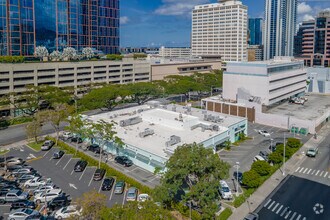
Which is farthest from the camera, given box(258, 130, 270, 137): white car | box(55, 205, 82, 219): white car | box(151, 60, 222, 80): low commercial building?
box(151, 60, 222, 80): low commercial building

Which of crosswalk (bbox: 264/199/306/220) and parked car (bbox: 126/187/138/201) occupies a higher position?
parked car (bbox: 126/187/138/201)

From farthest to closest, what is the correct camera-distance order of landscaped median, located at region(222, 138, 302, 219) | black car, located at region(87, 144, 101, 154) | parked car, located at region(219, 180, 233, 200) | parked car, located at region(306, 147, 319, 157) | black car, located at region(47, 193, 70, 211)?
1. black car, located at region(87, 144, 101, 154)
2. parked car, located at region(306, 147, 319, 157)
3. landscaped median, located at region(222, 138, 302, 219)
4. parked car, located at region(219, 180, 233, 200)
5. black car, located at region(47, 193, 70, 211)

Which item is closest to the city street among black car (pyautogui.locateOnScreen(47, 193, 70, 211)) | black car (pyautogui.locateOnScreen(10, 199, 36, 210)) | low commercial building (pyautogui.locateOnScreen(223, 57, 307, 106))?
black car (pyautogui.locateOnScreen(47, 193, 70, 211))

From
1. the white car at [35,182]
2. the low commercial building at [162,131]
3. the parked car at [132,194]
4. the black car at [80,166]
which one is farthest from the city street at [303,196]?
the white car at [35,182]

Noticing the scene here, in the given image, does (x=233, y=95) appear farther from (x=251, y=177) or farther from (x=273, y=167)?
(x=251, y=177)

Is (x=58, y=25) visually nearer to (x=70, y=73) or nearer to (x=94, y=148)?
(x=70, y=73)

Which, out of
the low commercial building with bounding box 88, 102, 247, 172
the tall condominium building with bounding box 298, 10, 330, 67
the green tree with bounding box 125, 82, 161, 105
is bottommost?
the low commercial building with bounding box 88, 102, 247, 172

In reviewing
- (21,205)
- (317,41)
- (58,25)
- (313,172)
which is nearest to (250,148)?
(313,172)

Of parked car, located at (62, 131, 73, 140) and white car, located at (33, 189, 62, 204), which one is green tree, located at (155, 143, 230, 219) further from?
parked car, located at (62, 131, 73, 140)
